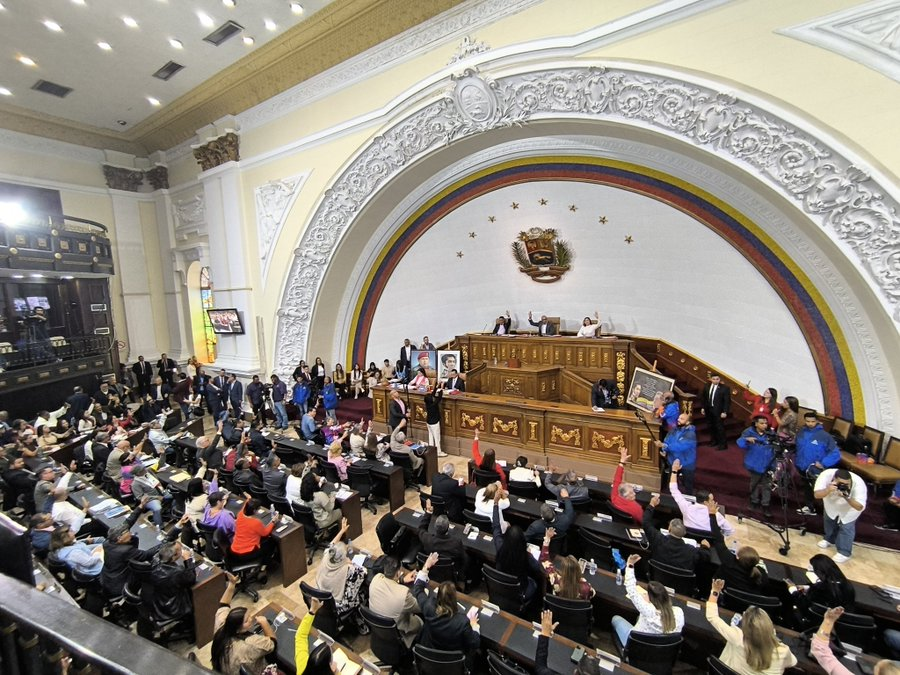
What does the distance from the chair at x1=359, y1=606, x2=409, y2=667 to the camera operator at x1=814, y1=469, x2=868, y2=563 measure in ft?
14.2

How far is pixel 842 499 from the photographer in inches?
173

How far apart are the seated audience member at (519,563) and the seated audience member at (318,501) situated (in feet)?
7.34

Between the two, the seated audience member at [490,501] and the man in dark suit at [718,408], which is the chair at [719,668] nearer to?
the seated audience member at [490,501]

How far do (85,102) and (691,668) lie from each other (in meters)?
15.7

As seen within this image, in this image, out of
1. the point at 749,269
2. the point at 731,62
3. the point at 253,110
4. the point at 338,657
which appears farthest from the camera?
the point at 253,110

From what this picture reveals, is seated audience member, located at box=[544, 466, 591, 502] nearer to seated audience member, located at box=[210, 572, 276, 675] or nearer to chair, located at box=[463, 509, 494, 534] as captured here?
chair, located at box=[463, 509, 494, 534]

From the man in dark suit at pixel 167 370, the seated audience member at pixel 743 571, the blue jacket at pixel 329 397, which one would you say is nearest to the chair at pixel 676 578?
the seated audience member at pixel 743 571

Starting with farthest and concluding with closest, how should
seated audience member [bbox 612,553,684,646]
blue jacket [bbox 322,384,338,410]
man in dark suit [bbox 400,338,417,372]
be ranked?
man in dark suit [bbox 400,338,417,372]
blue jacket [bbox 322,384,338,410]
seated audience member [bbox 612,553,684,646]

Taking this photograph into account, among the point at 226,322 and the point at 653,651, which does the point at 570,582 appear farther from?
the point at 226,322

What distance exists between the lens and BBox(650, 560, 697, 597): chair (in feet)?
11.4

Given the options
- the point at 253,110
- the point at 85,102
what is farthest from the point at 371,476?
the point at 85,102

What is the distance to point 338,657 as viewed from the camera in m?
2.83

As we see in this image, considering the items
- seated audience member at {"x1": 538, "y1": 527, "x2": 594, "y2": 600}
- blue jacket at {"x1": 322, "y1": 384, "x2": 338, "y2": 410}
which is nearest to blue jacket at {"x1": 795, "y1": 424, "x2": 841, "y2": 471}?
seated audience member at {"x1": 538, "y1": 527, "x2": 594, "y2": 600}

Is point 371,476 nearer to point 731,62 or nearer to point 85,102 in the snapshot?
point 731,62
